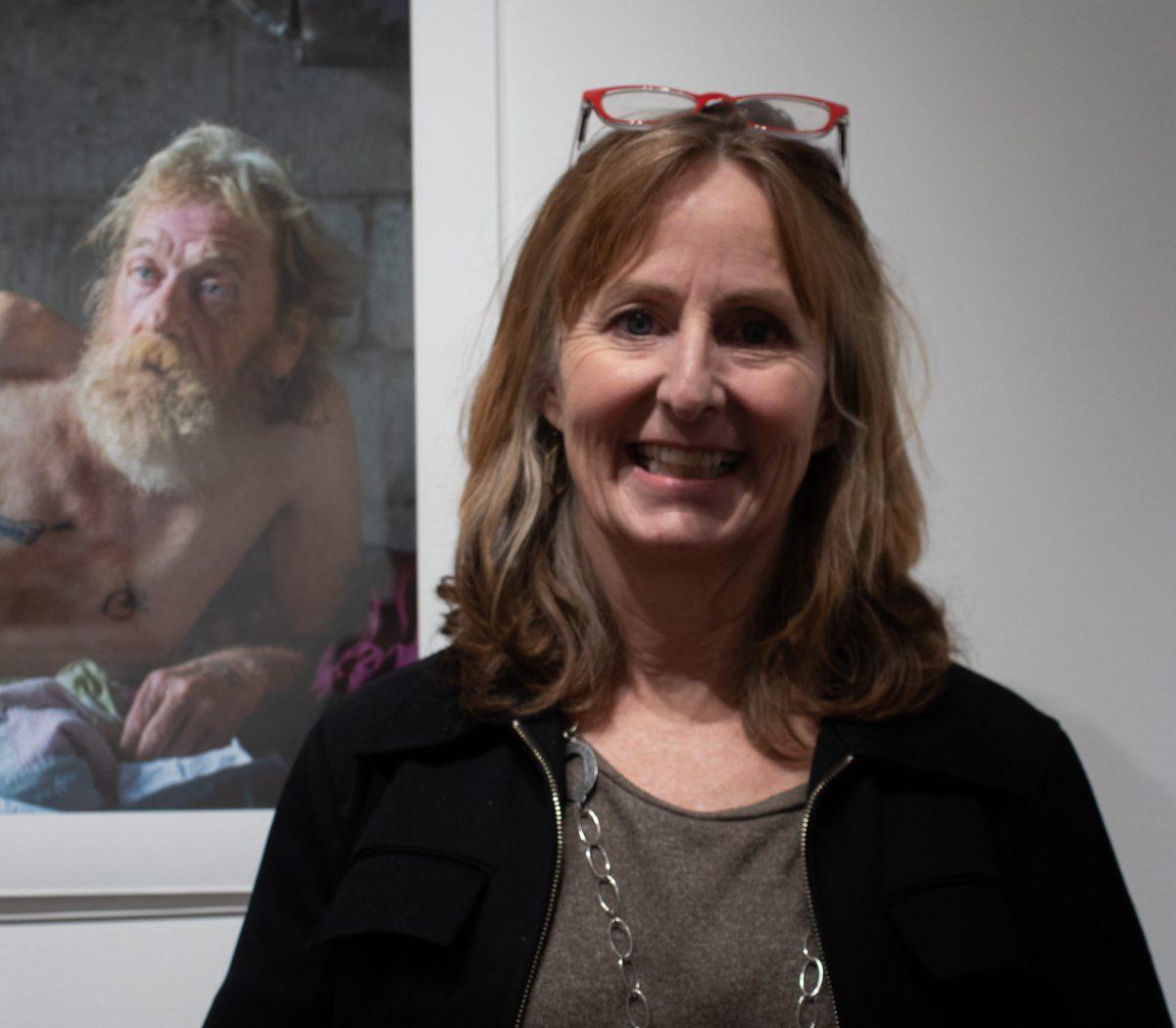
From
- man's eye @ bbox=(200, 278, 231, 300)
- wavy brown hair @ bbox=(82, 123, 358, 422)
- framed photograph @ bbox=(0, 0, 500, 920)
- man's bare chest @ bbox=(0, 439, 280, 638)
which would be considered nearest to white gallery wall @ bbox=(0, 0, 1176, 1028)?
framed photograph @ bbox=(0, 0, 500, 920)

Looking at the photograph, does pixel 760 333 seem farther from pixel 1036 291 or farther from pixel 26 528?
pixel 26 528

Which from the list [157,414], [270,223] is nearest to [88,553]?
[157,414]

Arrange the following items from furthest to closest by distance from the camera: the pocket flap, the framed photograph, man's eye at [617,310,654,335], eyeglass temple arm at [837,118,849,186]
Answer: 1. the framed photograph
2. eyeglass temple arm at [837,118,849,186]
3. man's eye at [617,310,654,335]
4. the pocket flap

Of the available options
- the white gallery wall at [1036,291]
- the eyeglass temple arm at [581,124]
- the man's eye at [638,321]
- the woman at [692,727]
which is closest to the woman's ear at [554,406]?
the woman at [692,727]

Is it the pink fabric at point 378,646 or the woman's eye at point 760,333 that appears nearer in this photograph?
the woman's eye at point 760,333

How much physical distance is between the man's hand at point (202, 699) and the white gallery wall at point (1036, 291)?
0.82 m

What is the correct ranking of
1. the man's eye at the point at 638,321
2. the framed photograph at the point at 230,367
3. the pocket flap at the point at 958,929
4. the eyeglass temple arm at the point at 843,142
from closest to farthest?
the pocket flap at the point at 958,929
the man's eye at the point at 638,321
the eyeglass temple arm at the point at 843,142
the framed photograph at the point at 230,367

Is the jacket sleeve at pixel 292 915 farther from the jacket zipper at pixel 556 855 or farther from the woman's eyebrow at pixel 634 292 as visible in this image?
the woman's eyebrow at pixel 634 292

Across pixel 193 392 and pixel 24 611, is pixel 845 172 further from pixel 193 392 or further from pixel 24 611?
pixel 24 611

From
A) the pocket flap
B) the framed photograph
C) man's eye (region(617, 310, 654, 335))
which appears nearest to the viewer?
the pocket flap

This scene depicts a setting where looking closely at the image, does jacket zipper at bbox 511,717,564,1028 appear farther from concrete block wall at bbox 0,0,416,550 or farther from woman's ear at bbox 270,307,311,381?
woman's ear at bbox 270,307,311,381

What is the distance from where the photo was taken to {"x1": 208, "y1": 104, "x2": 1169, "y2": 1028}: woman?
2.86ft

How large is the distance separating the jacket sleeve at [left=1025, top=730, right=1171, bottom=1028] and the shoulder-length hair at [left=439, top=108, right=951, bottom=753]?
158 mm

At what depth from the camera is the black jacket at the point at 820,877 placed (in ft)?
2.85
